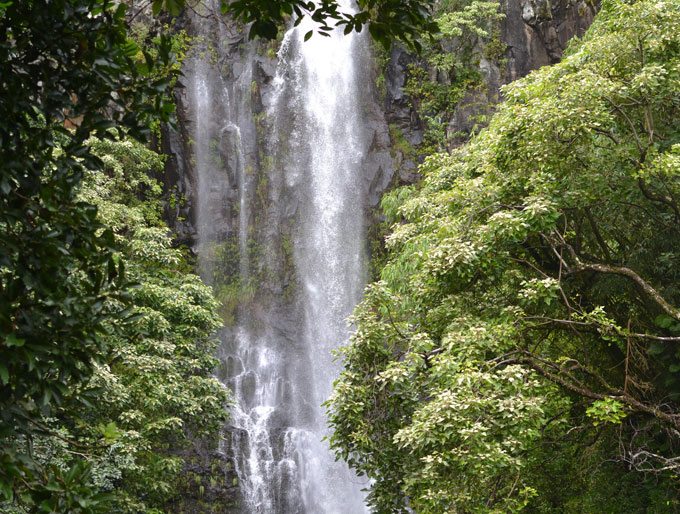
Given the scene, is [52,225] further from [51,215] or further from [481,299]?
[481,299]

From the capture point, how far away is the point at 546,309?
26.6 feet

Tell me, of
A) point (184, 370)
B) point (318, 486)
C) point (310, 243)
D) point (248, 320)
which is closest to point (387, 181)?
point (310, 243)

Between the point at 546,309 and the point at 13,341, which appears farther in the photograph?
the point at 546,309

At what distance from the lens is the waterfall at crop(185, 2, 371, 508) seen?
16.7 meters

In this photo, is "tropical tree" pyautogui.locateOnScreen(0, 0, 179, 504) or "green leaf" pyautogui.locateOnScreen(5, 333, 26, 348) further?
"tropical tree" pyautogui.locateOnScreen(0, 0, 179, 504)

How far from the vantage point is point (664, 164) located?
267 inches

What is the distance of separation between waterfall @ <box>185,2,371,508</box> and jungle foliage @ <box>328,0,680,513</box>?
891 centimetres

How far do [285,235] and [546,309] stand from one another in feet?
40.6

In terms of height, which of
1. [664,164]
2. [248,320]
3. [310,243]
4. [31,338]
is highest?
[310,243]

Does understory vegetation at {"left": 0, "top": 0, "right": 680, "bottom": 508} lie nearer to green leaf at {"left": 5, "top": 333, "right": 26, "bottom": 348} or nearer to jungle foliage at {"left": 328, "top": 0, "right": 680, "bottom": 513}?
jungle foliage at {"left": 328, "top": 0, "right": 680, "bottom": 513}

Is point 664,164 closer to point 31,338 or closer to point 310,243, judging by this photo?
point 31,338

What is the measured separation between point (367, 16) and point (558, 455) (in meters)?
7.73

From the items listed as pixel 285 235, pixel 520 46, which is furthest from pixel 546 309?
pixel 520 46

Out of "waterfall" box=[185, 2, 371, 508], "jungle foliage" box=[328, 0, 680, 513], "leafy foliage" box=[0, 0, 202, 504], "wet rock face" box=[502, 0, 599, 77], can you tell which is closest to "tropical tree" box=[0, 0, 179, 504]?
"leafy foliage" box=[0, 0, 202, 504]
